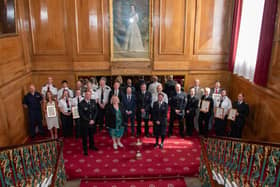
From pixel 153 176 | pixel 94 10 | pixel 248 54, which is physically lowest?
pixel 153 176

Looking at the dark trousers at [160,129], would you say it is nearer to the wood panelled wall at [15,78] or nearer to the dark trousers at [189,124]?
the dark trousers at [189,124]

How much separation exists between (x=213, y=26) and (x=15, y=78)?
6.78m

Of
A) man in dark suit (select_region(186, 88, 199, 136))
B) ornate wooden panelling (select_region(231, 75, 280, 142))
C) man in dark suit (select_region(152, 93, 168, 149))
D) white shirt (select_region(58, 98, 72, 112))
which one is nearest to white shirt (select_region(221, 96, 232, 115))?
ornate wooden panelling (select_region(231, 75, 280, 142))

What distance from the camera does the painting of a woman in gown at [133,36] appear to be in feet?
29.1

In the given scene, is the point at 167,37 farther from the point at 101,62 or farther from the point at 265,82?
the point at 265,82

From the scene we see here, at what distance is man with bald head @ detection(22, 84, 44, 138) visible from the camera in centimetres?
774

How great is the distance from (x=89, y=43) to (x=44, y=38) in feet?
5.14

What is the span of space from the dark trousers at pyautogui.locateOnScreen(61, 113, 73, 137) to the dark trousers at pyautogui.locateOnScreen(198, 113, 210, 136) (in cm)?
419

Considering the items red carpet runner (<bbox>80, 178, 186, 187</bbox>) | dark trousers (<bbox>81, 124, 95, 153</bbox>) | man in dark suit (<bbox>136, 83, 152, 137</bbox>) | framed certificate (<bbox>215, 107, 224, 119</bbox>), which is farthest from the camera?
man in dark suit (<bbox>136, 83, 152, 137</bbox>)

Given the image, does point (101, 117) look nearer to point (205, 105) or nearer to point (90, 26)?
point (90, 26)

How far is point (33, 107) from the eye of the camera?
789 centimetres

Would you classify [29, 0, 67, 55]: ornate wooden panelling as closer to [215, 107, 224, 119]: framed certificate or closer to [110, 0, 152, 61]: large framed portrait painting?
[110, 0, 152, 61]: large framed portrait painting

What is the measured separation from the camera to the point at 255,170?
4.80 metres

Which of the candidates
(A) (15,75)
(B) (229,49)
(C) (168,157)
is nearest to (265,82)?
(B) (229,49)
